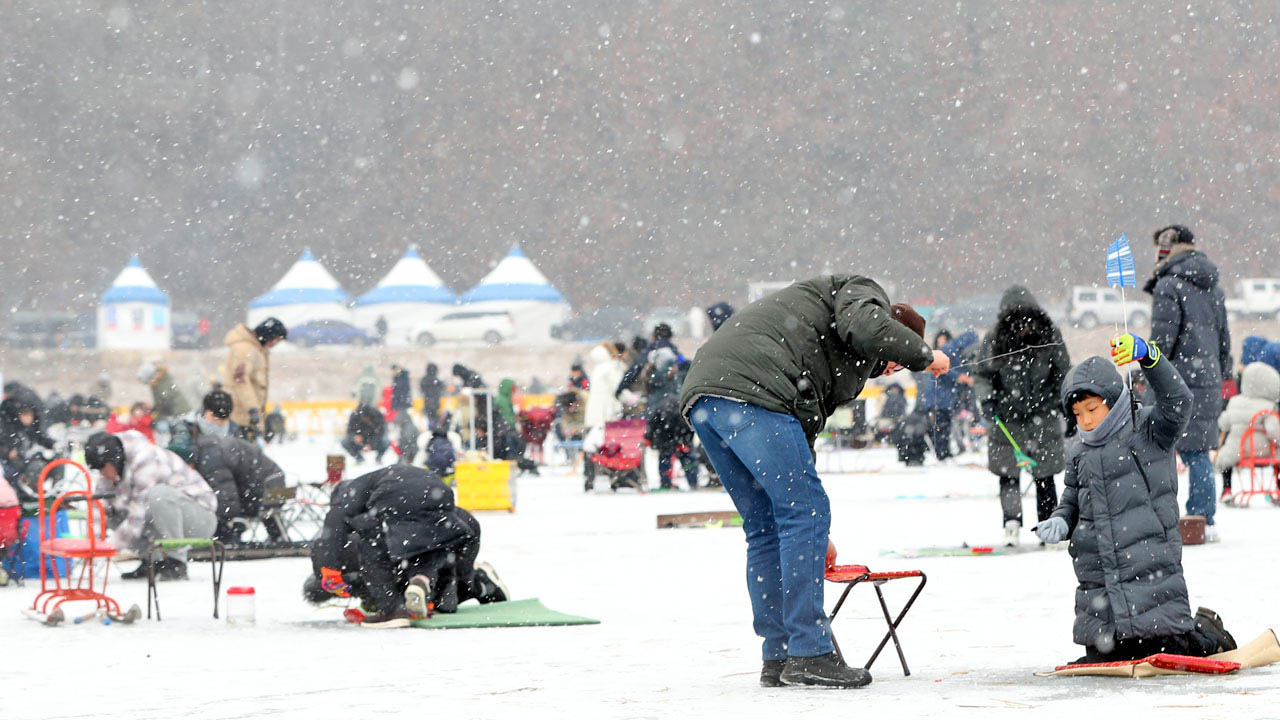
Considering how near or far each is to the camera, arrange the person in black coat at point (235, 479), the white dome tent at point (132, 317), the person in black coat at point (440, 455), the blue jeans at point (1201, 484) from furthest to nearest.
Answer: the white dome tent at point (132, 317)
the person in black coat at point (440, 455)
the person in black coat at point (235, 479)
the blue jeans at point (1201, 484)

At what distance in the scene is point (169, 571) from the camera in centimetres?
835

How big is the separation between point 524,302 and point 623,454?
4695cm

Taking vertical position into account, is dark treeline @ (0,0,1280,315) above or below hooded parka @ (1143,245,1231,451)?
above

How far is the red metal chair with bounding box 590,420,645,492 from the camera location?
14.5 metres

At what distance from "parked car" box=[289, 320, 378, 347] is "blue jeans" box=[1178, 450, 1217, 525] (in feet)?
177

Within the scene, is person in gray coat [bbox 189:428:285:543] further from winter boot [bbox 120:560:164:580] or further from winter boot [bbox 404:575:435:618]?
winter boot [bbox 404:575:435:618]

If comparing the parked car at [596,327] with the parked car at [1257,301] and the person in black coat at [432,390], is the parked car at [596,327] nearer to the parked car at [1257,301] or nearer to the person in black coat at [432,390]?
the parked car at [1257,301]

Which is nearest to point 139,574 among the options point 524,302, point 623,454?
point 623,454

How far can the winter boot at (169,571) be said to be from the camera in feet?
27.3

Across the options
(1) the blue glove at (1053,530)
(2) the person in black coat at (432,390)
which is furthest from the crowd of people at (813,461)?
(2) the person in black coat at (432,390)

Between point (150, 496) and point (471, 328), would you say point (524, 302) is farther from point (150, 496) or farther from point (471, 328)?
point (150, 496)

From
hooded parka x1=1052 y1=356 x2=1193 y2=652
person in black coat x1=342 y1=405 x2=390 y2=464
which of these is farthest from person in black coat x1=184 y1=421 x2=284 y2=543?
person in black coat x1=342 y1=405 x2=390 y2=464

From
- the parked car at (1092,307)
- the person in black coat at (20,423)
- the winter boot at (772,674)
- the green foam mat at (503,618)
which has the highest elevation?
the parked car at (1092,307)

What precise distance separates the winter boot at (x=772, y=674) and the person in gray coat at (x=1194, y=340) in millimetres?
4440
